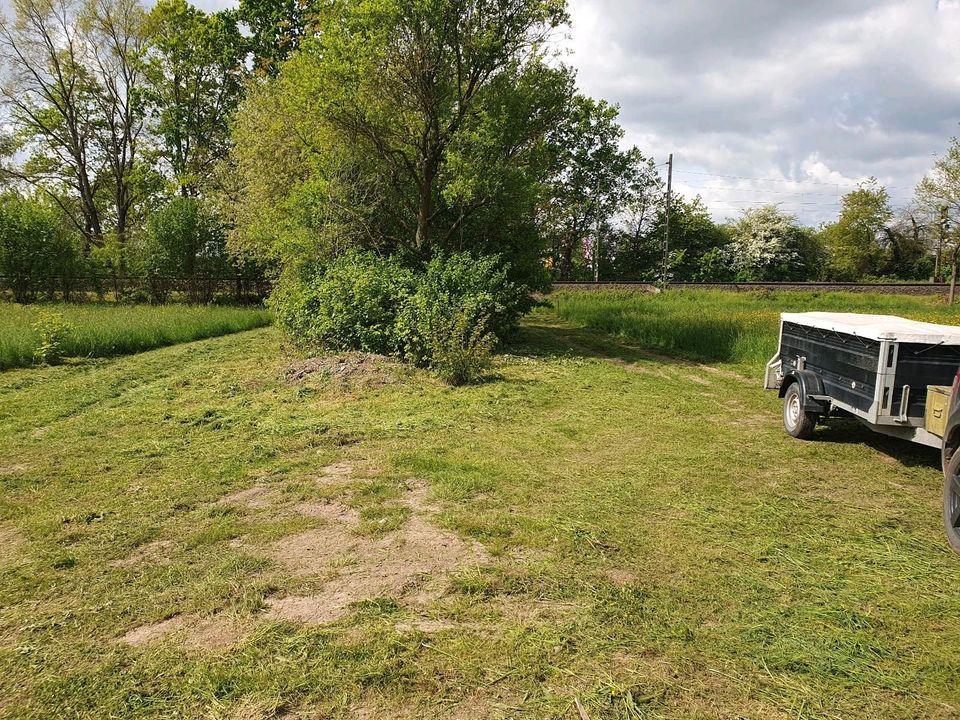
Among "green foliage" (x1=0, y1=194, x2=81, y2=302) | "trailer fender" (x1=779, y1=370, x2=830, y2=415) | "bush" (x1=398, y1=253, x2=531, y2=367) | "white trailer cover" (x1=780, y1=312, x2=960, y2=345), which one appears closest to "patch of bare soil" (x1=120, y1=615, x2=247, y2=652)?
"white trailer cover" (x1=780, y1=312, x2=960, y2=345)

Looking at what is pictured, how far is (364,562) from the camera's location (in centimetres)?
A: 407

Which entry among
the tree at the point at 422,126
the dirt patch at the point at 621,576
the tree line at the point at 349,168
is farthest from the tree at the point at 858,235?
the dirt patch at the point at 621,576

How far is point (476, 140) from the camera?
15.7 m

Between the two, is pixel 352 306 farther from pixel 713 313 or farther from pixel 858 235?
pixel 858 235

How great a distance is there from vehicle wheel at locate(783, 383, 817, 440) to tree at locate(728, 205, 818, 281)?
37137 mm

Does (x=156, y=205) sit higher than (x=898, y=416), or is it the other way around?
(x=156, y=205)

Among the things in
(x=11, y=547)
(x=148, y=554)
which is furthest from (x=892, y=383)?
(x=11, y=547)

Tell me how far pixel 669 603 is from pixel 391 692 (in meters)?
1.73

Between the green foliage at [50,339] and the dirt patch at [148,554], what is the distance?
1130 cm

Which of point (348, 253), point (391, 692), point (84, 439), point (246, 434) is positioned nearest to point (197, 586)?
point (391, 692)

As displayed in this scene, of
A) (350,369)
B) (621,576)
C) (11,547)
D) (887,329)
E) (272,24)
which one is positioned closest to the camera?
(621,576)

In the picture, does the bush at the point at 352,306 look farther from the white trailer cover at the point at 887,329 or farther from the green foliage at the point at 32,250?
the green foliage at the point at 32,250

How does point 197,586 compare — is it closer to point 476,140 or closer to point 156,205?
point 476,140

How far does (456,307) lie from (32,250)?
26.9 m
